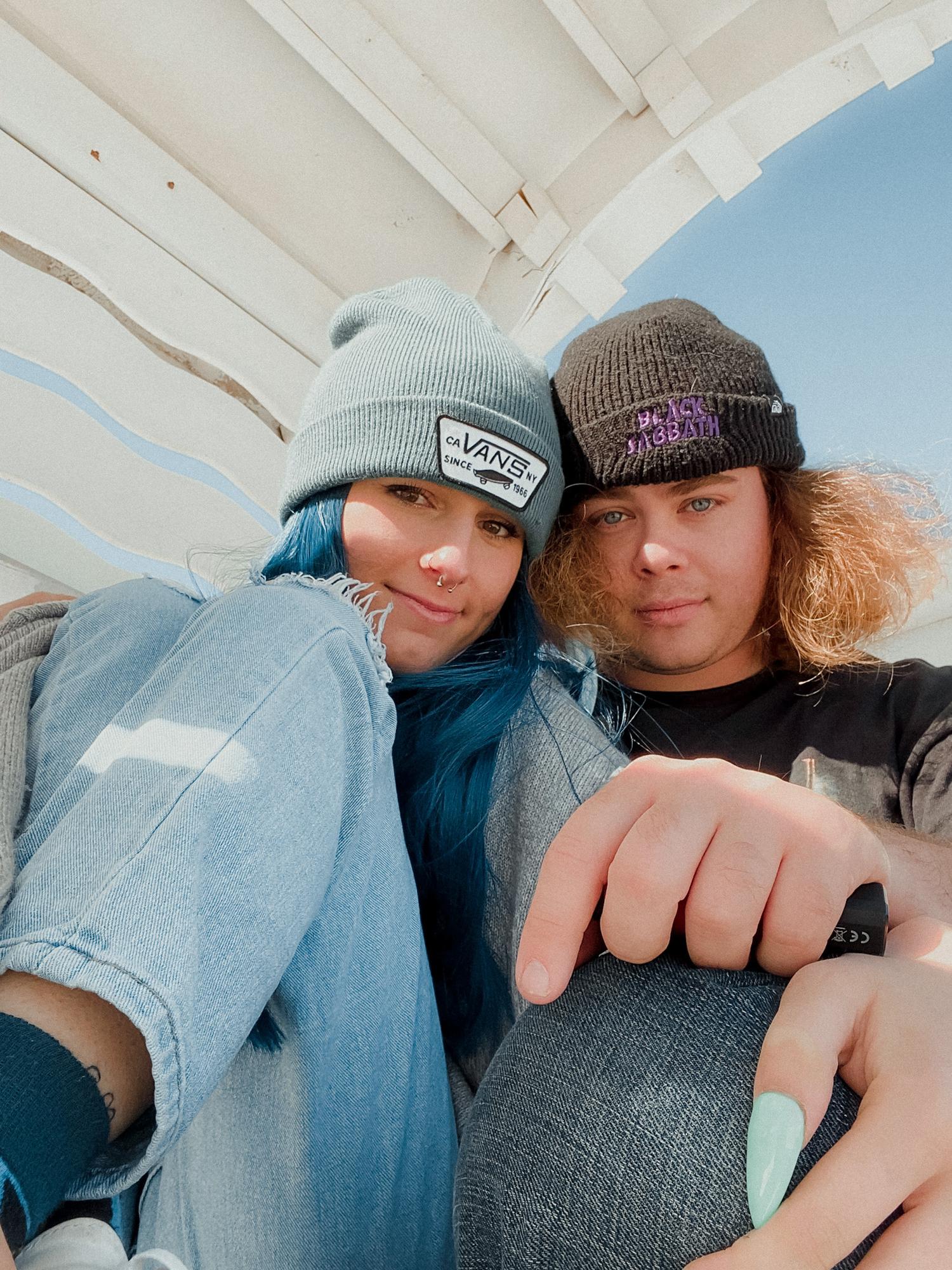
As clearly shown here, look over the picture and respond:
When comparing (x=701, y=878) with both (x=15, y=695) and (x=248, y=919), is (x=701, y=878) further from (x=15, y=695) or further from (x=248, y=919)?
(x=15, y=695)

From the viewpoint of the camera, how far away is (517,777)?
Result: 107 cm

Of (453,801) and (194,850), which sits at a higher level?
(194,850)

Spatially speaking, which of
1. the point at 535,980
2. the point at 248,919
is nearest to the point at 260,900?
the point at 248,919

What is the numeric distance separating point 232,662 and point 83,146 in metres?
1.81

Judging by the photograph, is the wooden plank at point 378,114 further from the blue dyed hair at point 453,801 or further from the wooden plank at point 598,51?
the blue dyed hair at point 453,801

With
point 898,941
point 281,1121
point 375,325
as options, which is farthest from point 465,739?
point 375,325

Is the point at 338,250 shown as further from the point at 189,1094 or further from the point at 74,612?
the point at 189,1094

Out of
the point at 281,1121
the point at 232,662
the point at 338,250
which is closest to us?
the point at 232,662

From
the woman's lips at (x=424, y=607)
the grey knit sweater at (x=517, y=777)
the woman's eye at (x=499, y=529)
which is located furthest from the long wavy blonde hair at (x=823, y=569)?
the grey knit sweater at (x=517, y=777)

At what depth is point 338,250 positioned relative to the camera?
226 centimetres

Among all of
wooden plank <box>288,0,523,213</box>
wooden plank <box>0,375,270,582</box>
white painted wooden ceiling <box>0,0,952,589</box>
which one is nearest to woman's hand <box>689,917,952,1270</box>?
white painted wooden ceiling <box>0,0,952,589</box>

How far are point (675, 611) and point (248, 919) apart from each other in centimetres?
117

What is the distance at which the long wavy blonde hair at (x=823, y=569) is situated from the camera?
1622mm

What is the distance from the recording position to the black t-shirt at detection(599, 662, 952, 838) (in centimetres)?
144
